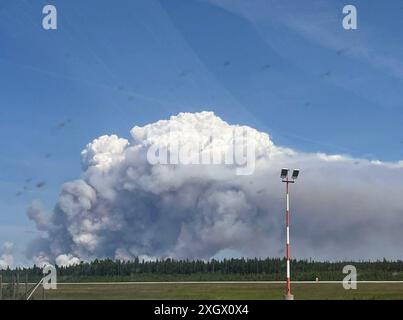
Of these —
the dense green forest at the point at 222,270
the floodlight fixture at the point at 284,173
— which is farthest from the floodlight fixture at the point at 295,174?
the dense green forest at the point at 222,270

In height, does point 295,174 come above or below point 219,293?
above

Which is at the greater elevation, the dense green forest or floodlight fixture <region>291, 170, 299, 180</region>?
floodlight fixture <region>291, 170, 299, 180</region>

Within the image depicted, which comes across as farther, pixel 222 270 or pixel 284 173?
pixel 222 270

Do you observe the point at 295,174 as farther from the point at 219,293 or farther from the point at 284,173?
the point at 219,293

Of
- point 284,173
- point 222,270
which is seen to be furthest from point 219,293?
point 222,270

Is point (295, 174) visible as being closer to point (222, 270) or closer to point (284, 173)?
point (284, 173)

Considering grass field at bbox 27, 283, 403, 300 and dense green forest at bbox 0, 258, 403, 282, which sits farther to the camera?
dense green forest at bbox 0, 258, 403, 282

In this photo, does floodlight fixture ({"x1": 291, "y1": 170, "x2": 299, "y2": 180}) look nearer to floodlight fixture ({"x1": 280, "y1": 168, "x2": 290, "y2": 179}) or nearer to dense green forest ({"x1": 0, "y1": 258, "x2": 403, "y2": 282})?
floodlight fixture ({"x1": 280, "y1": 168, "x2": 290, "y2": 179})

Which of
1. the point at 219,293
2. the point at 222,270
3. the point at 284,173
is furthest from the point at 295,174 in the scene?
the point at 222,270

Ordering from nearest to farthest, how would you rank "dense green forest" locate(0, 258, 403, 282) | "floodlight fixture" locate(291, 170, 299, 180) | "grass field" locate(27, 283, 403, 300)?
"grass field" locate(27, 283, 403, 300)
"floodlight fixture" locate(291, 170, 299, 180)
"dense green forest" locate(0, 258, 403, 282)

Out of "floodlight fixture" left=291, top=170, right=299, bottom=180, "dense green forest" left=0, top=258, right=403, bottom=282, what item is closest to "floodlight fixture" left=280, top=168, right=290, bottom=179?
"floodlight fixture" left=291, top=170, right=299, bottom=180
